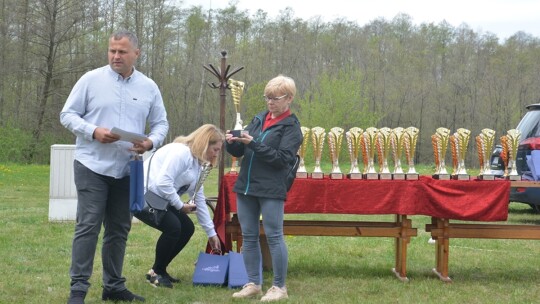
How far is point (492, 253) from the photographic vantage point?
775cm

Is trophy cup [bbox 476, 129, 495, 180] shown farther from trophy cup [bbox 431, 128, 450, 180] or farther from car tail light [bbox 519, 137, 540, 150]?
car tail light [bbox 519, 137, 540, 150]

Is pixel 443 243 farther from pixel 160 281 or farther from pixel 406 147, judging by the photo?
pixel 160 281

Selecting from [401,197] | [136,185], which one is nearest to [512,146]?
[401,197]

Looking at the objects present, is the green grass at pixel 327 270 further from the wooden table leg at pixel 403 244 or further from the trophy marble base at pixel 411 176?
the trophy marble base at pixel 411 176

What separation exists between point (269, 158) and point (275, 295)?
3.23 ft

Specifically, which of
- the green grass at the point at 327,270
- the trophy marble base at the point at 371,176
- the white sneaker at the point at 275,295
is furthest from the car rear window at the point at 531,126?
the white sneaker at the point at 275,295

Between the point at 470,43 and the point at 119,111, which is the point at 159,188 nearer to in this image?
the point at 119,111

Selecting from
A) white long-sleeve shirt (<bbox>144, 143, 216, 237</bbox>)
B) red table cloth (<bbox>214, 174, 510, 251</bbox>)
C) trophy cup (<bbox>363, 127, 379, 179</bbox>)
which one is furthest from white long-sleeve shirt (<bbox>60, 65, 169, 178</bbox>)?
trophy cup (<bbox>363, 127, 379, 179</bbox>)

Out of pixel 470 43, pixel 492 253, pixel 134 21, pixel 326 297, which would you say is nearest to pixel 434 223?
pixel 326 297

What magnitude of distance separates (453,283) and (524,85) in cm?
3614

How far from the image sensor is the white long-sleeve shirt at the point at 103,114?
14.7 feet

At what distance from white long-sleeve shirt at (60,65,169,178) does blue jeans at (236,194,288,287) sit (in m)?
0.87

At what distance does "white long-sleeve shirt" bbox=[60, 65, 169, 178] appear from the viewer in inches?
176

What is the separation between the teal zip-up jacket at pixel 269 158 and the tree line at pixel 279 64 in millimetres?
27982
